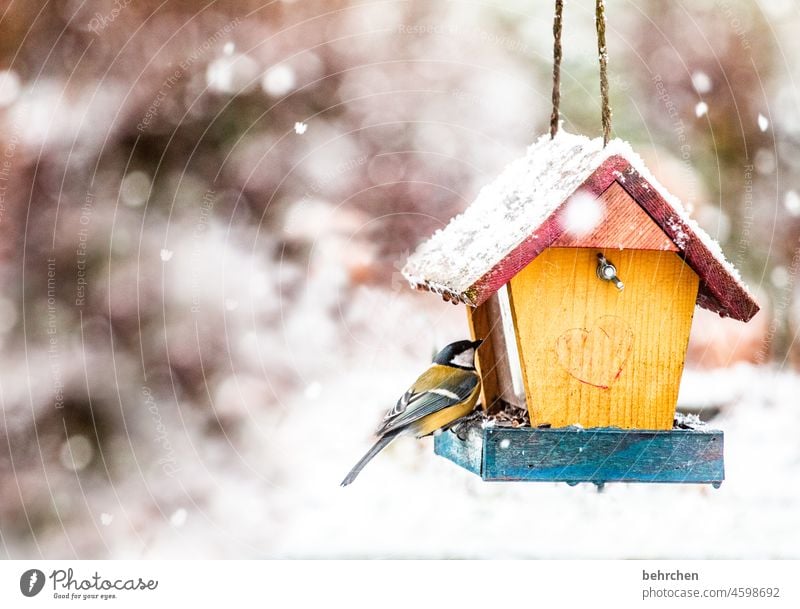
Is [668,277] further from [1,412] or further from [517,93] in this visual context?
[1,412]

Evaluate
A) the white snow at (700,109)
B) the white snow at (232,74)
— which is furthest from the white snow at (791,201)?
the white snow at (232,74)

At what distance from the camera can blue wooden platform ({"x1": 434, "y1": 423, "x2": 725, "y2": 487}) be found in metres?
1.92

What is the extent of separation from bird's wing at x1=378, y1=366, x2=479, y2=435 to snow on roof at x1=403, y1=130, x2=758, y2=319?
228 millimetres

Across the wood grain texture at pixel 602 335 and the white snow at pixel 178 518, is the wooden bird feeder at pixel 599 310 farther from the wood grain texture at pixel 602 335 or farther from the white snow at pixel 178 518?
the white snow at pixel 178 518

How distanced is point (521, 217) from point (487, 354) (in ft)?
1.89

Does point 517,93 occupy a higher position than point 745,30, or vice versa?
point 745,30

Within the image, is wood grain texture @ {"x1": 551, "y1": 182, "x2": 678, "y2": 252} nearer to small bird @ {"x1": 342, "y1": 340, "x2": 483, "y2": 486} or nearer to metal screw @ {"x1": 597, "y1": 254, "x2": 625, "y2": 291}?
metal screw @ {"x1": 597, "y1": 254, "x2": 625, "y2": 291}

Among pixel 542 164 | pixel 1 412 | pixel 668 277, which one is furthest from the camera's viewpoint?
pixel 1 412

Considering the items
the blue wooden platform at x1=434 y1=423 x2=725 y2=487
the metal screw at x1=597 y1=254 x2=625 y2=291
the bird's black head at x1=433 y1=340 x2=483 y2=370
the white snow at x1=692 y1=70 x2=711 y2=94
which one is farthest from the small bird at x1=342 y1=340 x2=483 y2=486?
the white snow at x1=692 y1=70 x2=711 y2=94

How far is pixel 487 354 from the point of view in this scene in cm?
250

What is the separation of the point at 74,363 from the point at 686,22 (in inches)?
113

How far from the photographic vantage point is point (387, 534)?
3803mm

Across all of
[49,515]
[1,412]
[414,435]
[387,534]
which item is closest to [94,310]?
[1,412]

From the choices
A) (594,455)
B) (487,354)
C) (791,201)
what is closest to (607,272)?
(594,455)
